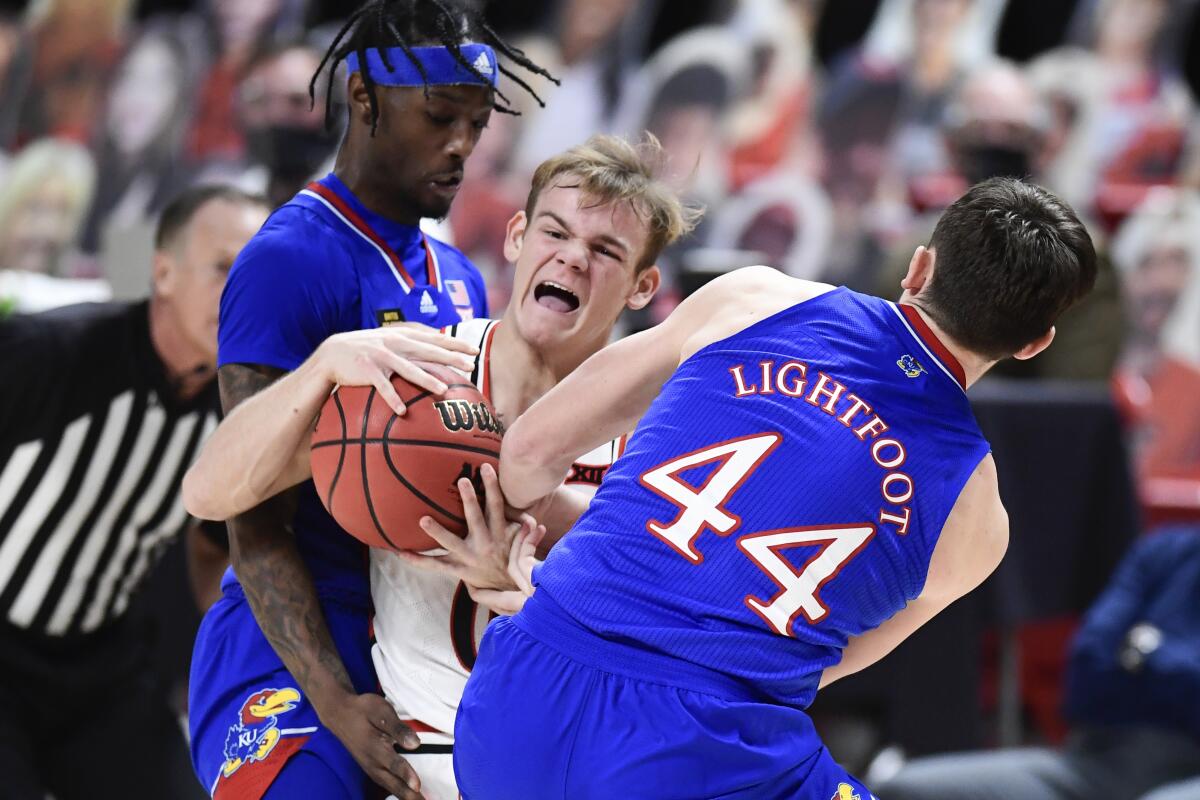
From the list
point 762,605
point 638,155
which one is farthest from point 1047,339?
point 638,155

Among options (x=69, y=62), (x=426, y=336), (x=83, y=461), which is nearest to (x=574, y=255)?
(x=426, y=336)

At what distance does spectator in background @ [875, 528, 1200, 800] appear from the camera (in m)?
4.77

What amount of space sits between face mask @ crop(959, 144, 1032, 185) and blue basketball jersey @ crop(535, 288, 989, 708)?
4267 millimetres

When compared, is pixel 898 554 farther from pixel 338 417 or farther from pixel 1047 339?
pixel 338 417

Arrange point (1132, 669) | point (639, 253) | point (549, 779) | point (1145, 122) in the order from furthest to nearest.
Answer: point (1145, 122) → point (1132, 669) → point (639, 253) → point (549, 779)

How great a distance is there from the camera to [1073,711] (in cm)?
553

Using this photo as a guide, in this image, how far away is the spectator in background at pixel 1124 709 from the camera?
4766mm

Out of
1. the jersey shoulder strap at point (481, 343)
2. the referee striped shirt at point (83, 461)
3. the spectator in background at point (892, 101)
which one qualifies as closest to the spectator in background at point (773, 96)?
the spectator in background at point (892, 101)

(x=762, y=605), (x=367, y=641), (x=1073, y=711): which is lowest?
(x=1073, y=711)

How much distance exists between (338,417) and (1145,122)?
7424mm

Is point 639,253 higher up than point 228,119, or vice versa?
point 639,253

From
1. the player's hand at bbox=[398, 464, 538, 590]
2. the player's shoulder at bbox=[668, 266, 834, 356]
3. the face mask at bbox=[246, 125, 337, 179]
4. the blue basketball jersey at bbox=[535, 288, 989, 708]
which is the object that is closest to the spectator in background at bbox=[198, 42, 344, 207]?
the face mask at bbox=[246, 125, 337, 179]

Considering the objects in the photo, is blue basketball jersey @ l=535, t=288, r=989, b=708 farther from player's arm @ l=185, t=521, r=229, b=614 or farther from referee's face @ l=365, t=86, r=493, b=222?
player's arm @ l=185, t=521, r=229, b=614

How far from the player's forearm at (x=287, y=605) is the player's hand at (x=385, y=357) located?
0.42 metres
